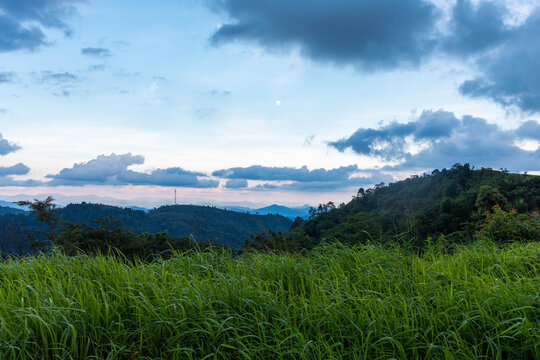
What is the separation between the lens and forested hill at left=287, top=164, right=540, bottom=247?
1498 cm

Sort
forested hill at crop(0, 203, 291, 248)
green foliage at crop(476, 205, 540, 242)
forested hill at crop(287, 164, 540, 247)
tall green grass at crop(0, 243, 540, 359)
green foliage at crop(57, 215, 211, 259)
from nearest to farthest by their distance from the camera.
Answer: tall green grass at crop(0, 243, 540, 359)
green foliage at crop(476, 205, 540, 242)
green foliage at crop(57, 215, 211, 259)
forested hill at crop(287, 164, 540, 247)
forested hill at crop(0, 203, 291, 248)

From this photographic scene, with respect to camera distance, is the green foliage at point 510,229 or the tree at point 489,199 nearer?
the green foliage at point 510,229

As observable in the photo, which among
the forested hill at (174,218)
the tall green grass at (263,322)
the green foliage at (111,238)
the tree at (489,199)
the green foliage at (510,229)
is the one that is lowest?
the forested hill at (174,218)

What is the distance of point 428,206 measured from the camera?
30.5 m

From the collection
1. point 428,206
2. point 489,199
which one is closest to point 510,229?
point 489,199

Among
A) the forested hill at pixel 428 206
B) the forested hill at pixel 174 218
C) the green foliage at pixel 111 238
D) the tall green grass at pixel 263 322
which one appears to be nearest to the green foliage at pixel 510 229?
the forested hill at pixel 428 206

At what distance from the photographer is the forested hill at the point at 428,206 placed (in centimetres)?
1498

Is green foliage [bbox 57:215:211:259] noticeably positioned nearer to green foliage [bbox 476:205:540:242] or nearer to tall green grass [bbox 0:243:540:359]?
green foliage [bbox 476:205:540:242]

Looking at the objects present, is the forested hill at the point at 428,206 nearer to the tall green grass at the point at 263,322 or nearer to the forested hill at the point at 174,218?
the tall green grass at the point at 263,322

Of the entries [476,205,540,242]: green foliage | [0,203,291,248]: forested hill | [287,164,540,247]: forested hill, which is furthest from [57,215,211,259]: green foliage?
[0,203,291,248]: forested hill

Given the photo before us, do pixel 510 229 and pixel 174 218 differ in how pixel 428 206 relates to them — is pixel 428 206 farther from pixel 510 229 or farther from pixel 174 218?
pixel 174 218

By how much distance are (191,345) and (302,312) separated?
90 centimetres

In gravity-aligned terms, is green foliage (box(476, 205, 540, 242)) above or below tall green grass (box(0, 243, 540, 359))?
above

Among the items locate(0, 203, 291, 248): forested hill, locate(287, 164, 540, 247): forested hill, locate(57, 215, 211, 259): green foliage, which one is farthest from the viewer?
locate(0, 203, 291, 248): forested hill
